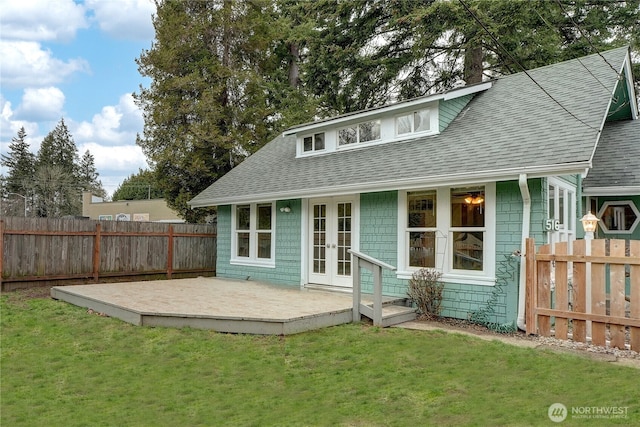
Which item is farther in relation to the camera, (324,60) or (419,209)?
(324,60)

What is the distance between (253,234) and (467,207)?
5.72 metres

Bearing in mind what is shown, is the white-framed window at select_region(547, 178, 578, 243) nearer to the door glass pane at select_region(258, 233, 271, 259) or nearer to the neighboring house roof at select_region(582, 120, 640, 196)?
the neighboring house roof at select_region(582, 120, 640, 196)

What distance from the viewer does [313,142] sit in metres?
11.7

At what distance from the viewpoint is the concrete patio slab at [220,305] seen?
6402mm

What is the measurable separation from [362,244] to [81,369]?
A: 5.23 meters

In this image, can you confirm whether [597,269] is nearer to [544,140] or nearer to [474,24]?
[544,140]

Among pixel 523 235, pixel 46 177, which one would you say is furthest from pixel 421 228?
pixel 46 177

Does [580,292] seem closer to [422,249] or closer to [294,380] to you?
[422,249]

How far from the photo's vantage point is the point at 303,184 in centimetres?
991

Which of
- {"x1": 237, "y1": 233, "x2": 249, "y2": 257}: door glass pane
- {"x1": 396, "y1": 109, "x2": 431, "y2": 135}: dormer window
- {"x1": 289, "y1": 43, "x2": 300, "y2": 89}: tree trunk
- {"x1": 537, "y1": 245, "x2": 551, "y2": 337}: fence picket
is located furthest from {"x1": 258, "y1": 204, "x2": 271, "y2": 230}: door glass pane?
{"x1": 289, "y1": 43, "x2": 300, "y2": 89}: tree trunk

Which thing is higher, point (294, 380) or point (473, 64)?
point (473, 64)

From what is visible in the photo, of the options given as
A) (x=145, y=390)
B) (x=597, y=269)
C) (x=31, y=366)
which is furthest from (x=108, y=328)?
(x=597, y=269)

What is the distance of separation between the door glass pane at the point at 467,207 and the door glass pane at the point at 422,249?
508 mm

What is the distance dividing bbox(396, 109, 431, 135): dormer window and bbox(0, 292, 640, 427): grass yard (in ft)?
15.2
